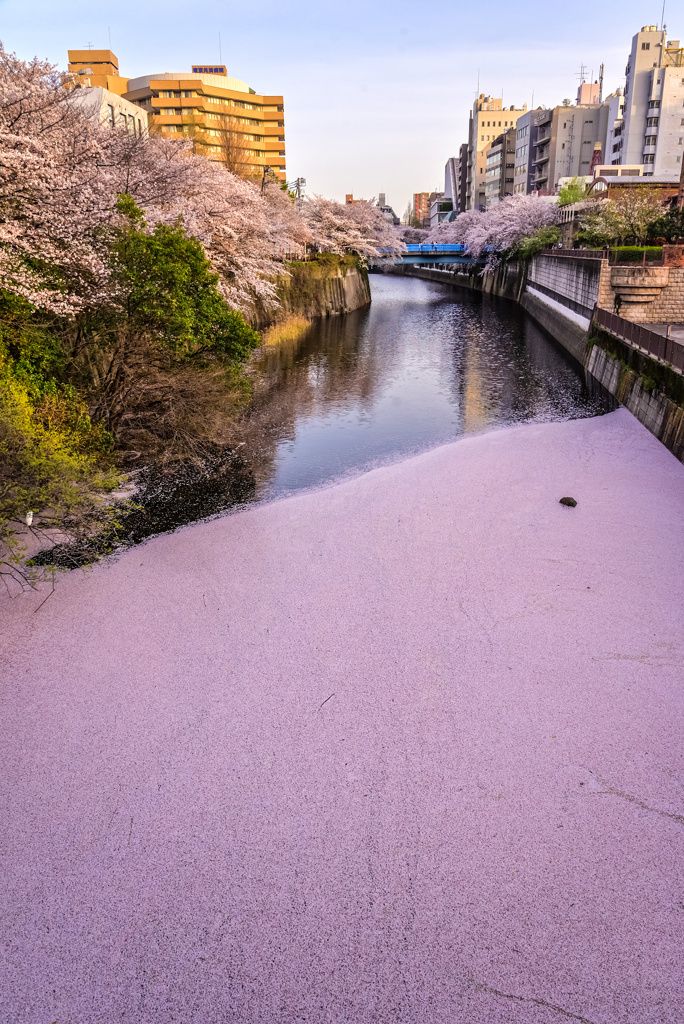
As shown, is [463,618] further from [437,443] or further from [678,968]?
[437,443]

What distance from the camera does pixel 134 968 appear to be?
514cm

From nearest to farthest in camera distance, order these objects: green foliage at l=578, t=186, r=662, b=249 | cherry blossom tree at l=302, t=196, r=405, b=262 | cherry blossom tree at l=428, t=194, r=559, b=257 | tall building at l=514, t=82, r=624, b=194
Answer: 1. green foliage at l=578, t=186, r=662, b=249
2. cherry blossom tree at l=302, t=196, r=405, b=262
3. cherry blossom tree at l=428, t=194, r=559, b=257
4. tall building at l=514, t=82, r=624, b=194

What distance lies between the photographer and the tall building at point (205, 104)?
247 ft

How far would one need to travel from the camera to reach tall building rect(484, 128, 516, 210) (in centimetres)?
9881

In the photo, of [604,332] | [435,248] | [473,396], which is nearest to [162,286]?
[473,396]

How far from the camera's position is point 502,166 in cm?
9975

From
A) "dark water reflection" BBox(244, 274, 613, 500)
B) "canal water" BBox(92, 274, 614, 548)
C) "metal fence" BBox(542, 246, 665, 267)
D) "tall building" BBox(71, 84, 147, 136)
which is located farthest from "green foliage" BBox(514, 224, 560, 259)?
"tall building" BBox(71, 84, 147, 136)

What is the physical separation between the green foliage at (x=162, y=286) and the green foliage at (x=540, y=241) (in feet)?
144

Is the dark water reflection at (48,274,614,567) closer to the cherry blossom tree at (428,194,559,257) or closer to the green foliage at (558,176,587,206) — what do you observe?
the cherry blossom tree at (428,194,559,257)

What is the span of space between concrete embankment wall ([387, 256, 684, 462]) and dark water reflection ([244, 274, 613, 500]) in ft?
3.08

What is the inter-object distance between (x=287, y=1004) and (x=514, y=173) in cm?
10952

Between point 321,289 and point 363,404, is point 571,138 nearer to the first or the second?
point 321,289

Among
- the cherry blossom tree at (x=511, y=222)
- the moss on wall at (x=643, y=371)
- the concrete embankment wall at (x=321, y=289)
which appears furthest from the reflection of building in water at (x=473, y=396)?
the cherry blossom tree at (x=511, y=222)

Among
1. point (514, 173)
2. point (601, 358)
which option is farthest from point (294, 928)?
point (514, 173)
